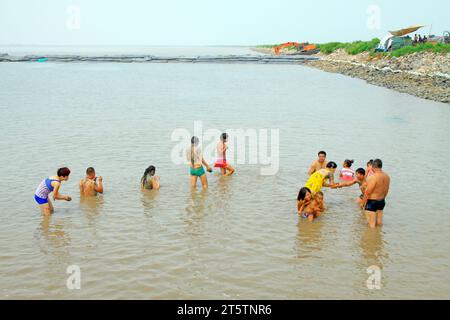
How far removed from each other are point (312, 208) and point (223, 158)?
3.97 metres

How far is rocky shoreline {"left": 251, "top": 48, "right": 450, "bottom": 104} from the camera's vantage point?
1281 inches

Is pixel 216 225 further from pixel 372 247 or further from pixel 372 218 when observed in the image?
pixel 372 218

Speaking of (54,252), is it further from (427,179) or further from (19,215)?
(427,179)

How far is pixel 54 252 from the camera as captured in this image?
8039 millimetres

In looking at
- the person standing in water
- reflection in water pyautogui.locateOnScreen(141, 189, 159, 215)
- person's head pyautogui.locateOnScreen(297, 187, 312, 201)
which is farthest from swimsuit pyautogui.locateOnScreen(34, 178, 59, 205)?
person's head pyautogui.locateOnScreen(297, 187, 312, 201)

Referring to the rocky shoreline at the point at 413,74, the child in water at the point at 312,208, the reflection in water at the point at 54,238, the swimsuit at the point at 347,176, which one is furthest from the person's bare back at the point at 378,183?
the rocky shoreline at the point at 413,74

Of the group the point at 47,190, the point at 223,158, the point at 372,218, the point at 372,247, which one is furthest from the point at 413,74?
the point at 47,190

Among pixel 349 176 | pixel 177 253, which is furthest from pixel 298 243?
pixel 349 176

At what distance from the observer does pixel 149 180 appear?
1171 cm

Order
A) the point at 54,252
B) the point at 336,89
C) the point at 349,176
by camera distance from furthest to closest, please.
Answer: the point at 336,89
the point at 349,176
the point at 54,252

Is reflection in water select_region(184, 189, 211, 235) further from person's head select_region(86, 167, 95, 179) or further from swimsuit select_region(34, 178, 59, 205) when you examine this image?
swimsuit select_region(34, 178, 59, 205)
